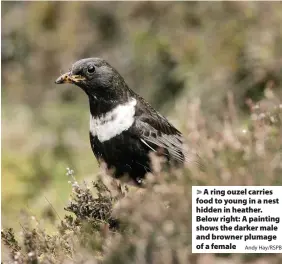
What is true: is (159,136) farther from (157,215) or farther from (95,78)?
(157,215)

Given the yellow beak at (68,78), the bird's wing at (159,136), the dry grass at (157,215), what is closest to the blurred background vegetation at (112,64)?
the bird's wing at (159,136)

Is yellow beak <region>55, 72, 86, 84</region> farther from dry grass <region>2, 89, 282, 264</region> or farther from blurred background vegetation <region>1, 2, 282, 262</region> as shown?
blurred background vegetation <region>1, 2, 282, 262</region>

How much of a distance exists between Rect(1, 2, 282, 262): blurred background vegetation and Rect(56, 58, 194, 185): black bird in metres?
2.04

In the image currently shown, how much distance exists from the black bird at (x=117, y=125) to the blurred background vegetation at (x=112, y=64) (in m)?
2.04

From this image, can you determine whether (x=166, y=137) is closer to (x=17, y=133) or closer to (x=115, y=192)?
(x=115, y=192)

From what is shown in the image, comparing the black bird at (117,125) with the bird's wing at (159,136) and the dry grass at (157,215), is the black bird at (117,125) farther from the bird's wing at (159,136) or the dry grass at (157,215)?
the dry grass at (157,215)

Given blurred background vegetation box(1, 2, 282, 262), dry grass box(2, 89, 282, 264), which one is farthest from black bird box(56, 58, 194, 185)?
blurred background vegetation box(1, 2, 282, 262)

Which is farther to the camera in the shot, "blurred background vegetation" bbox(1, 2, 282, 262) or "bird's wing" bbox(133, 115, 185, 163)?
"blurred background vegetation" bbox(1, 2, 282, 262)

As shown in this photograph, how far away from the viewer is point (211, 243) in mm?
2506

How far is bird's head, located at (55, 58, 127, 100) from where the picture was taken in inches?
130

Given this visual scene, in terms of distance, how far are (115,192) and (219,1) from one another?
4001 mm

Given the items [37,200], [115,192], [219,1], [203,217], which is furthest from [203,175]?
[219,1]

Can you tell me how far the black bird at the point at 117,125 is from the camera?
328cm

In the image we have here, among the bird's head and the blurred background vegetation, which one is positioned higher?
the blurred background vegetation
